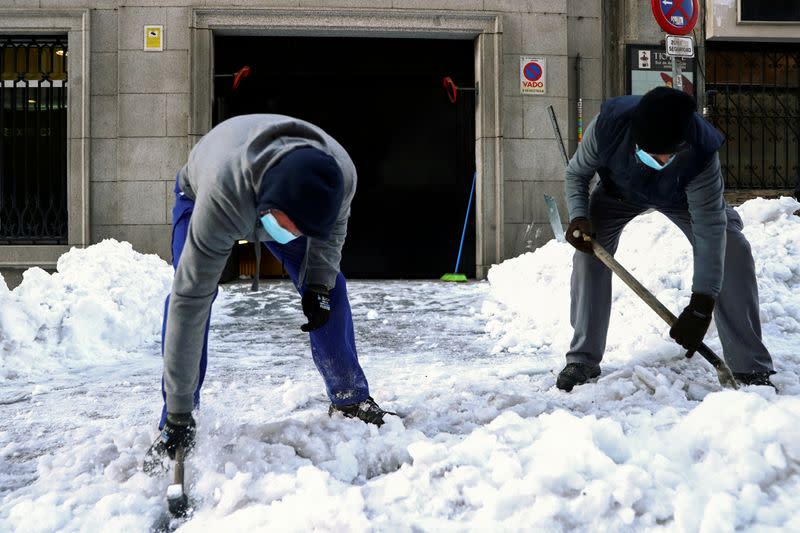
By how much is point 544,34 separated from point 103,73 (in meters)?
5.74

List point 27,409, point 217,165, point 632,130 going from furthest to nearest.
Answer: point 27,409 < point 632,130 < point 217,165

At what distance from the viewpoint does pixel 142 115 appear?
926cm

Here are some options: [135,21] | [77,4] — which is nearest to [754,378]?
[135,21]

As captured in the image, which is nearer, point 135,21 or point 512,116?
point 135,21

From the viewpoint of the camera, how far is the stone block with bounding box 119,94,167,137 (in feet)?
30.3

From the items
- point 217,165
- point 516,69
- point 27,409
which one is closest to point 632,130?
point 217,165

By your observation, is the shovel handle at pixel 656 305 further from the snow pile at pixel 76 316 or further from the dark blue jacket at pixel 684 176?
the snow pile at pixel 76 316

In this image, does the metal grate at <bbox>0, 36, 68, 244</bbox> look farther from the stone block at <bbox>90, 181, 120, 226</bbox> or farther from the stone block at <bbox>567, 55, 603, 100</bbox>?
the stone block at <bbox>567, 55, 603, 100</bbox>

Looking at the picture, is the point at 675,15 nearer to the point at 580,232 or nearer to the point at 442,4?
the point at 442,4

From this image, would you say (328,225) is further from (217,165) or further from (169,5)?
(169,5)

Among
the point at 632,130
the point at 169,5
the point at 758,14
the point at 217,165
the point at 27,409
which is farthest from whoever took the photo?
the point at 758,14

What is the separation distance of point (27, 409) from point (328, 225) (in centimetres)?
227

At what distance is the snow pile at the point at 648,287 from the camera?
4641 mm

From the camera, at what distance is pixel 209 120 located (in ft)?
30.5
